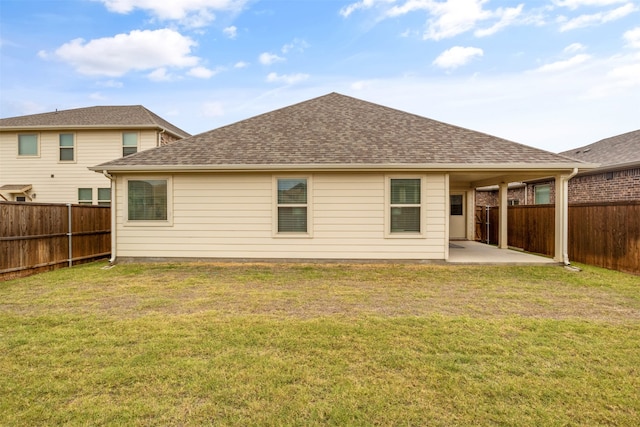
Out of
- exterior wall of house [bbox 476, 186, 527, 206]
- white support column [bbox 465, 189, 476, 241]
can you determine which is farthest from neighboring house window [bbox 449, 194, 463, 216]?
exterior wall of house [bbox 476, 186, 527, 206]

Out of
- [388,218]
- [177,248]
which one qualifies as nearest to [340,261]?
[388,218]

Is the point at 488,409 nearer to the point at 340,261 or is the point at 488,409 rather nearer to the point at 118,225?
the point at 340,261

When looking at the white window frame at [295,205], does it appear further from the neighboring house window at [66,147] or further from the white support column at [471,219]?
the neighboring house window at [66,147]

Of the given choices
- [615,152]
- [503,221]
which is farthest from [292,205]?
[615,152]

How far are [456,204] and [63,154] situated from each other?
1778cm

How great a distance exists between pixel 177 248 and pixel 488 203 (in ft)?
58.6

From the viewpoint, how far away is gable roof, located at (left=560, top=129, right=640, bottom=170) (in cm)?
1189

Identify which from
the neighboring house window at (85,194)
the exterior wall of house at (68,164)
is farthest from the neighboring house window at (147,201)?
the neighboring house window at (85,194)

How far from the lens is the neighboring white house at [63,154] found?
49.8 feet

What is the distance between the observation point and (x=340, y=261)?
870cm

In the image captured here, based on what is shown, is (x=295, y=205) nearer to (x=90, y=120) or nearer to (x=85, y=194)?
(x=85, y=194)

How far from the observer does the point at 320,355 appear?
10.6 ft

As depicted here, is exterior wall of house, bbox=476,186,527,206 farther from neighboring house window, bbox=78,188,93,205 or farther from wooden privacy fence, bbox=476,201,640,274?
neighboring house window, bbox=78,188,93,205

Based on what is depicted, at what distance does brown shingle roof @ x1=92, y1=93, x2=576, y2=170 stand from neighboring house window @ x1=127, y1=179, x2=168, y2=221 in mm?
591
